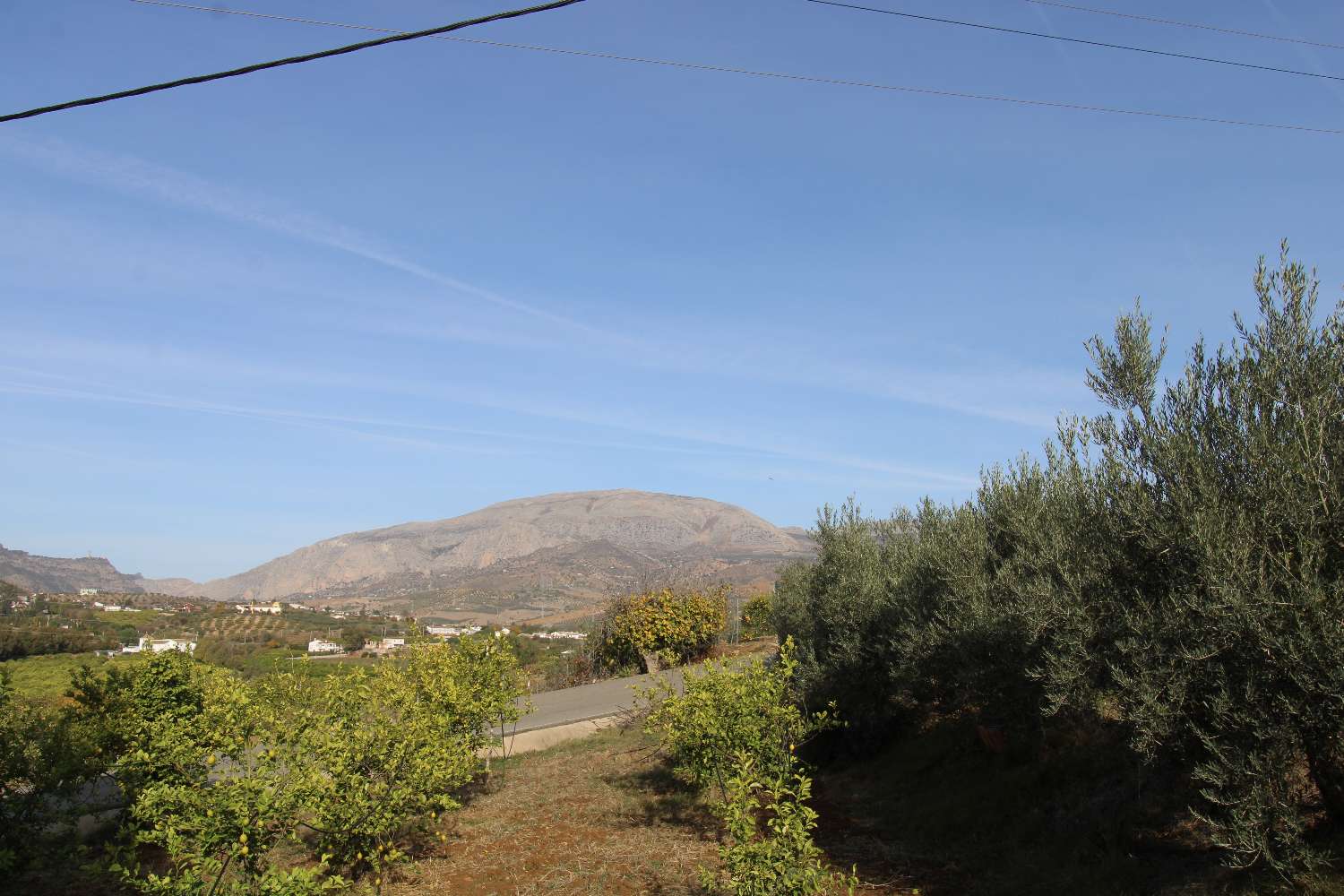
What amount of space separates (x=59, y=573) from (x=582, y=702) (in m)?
117

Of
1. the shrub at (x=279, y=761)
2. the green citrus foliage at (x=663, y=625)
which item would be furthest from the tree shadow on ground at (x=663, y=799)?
the green citrus foliage at (x=663, y=625)

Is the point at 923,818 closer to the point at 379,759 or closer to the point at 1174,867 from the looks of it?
the point at 1174,867

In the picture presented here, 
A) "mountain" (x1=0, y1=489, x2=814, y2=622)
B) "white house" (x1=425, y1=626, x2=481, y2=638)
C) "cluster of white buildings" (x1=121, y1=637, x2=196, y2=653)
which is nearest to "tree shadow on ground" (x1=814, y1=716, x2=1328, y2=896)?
"white house" (x1=425, y1=626, x2=481, y2=638)

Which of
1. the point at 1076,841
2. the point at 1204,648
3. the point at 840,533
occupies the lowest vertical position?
the point at 1076,841

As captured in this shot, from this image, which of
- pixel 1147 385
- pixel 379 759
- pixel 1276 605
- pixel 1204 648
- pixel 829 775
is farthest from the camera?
pixel 829 775

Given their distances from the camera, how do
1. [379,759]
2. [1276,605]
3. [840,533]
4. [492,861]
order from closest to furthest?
1. [1276,605]
2. [379,759]
3. [492,861]
4. [840,533]

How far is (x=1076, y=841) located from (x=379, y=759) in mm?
7562

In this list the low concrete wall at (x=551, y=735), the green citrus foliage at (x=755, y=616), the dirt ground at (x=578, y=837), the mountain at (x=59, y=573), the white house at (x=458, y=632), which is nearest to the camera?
the dirt ground at (x=578, y=837)

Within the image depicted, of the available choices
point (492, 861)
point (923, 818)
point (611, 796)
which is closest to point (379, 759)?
point (492, 861)

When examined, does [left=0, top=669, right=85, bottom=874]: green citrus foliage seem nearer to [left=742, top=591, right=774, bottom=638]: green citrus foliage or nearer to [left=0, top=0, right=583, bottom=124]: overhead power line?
[left=0, top=0, right=583, bottom=124]: overhead power line

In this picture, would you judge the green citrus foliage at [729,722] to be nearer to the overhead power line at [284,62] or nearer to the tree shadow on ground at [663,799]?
the tree shadow on ground at [663,799]

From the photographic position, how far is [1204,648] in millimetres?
5922

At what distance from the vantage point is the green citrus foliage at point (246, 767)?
247 inches

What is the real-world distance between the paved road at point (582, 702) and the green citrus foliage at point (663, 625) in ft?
3.42
